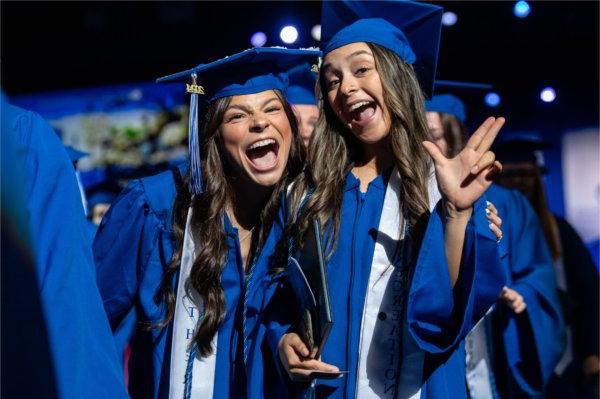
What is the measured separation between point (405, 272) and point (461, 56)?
4.17 m

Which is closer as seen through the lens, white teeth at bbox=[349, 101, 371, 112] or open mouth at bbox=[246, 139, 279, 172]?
white teeth at bbox=[349, 101, 371, 112]

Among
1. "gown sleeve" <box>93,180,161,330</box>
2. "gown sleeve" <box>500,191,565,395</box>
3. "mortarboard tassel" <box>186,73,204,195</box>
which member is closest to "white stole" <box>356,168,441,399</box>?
"mortarboard tassel" <box>186,73,204,195</box>

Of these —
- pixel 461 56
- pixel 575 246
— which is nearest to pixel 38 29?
pixel 461 56

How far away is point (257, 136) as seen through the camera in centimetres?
332

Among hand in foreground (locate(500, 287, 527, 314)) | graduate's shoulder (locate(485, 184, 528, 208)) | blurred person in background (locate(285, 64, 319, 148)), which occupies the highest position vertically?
blurred person in background (locate(285, 64, 319, 148))

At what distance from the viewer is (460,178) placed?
264 cm

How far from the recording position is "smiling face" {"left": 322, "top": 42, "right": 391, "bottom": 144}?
3.05 m

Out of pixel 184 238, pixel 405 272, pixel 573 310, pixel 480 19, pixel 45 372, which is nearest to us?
pixel 45 372

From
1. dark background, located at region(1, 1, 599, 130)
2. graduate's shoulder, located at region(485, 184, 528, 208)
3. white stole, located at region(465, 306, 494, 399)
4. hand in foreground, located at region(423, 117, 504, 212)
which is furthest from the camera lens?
dark background, located at region(1, 1, 599, 130)

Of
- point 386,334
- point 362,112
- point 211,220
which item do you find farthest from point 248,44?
point 386,334

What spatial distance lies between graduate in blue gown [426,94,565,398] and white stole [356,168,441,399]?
4.70ft

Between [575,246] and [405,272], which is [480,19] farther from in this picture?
[405,272]

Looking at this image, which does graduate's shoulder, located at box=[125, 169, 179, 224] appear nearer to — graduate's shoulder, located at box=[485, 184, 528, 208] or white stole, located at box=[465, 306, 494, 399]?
white stole, located at box=[465, 306, 494, 399]

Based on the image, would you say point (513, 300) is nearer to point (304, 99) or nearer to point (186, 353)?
point (304, 99)
